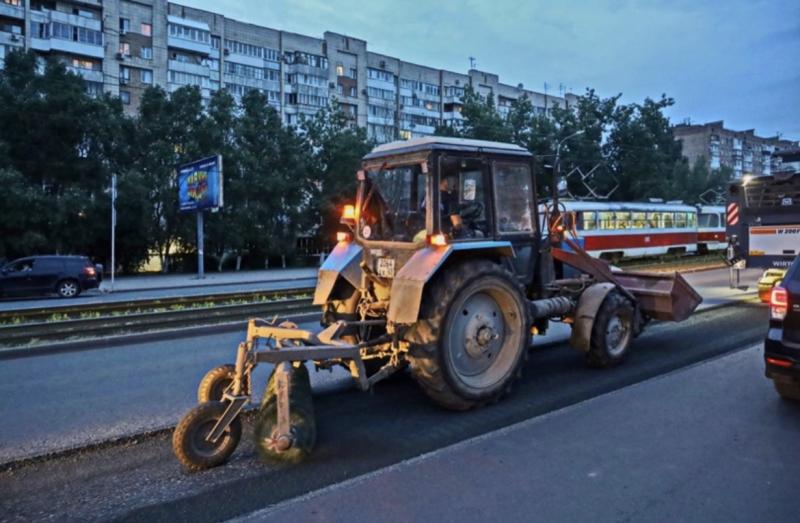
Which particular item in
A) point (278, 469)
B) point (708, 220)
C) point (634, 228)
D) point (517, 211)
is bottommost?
point (278, 469)

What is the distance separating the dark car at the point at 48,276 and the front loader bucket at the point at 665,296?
59.8ft

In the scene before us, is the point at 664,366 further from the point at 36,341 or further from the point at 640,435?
the point at 36,341

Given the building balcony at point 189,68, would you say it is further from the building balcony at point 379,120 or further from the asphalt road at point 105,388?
the asphalt road at point 105,388

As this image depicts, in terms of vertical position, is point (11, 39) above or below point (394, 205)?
above

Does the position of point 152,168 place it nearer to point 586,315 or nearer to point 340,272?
point 340,272

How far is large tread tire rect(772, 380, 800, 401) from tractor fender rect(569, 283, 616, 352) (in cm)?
196

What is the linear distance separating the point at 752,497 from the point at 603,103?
1972 inches

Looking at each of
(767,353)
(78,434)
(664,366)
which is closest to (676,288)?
(664,366)

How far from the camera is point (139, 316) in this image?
13156mm

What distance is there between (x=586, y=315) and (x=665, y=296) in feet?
5.53

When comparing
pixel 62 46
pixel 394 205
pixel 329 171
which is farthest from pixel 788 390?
pixel 62 46

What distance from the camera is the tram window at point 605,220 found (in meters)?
28.7

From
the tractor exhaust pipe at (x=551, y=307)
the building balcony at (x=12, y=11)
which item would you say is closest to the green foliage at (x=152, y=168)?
the building balcony at (x=12, y=11)

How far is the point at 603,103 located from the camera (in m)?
49.3
